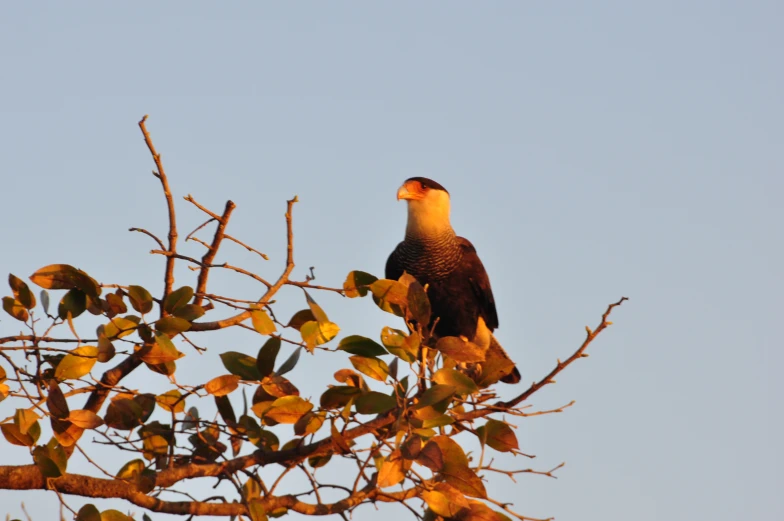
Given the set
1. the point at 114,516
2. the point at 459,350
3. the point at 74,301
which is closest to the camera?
the point at 114,516

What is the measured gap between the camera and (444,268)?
6699mm

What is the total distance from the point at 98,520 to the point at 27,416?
0.38 metres

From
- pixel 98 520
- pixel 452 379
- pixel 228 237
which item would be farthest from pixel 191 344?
pixel 452 379

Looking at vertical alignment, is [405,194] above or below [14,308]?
above

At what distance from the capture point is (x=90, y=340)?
9.39 feet

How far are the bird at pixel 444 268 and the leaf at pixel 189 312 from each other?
3613 millimetres

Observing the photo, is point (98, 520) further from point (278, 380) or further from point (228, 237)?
point (228, 237)

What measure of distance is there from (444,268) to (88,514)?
415cm

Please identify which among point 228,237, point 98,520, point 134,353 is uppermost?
point 228,237

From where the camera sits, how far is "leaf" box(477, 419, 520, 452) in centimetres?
314

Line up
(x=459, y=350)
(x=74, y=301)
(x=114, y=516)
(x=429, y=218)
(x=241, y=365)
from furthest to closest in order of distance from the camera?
(x=429, y=218)
(x=459, y=350)
(x=241, y=365)
(x=74, y=301)
(x=114, y=516)

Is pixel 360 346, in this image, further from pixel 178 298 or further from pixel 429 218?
pixel 429 218

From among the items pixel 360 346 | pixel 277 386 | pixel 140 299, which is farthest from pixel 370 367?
pixel 140 299

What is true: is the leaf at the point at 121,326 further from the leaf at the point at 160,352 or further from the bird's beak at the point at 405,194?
the bird's beak at the point at 405,194
